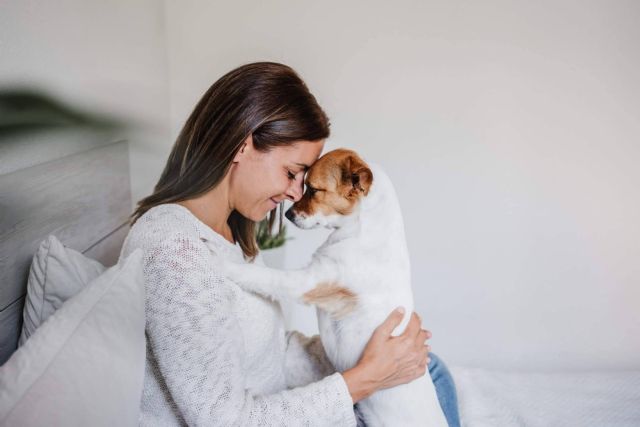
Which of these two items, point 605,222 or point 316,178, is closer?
point 316,178

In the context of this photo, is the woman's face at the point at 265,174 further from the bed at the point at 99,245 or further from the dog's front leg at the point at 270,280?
the bed at the point at 99,245

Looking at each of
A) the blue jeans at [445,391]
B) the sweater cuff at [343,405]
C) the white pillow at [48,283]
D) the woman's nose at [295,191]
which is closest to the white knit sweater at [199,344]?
the sweater cuff at [343,405]

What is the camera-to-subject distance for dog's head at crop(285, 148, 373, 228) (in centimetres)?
133

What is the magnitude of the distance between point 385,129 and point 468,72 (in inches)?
14.9

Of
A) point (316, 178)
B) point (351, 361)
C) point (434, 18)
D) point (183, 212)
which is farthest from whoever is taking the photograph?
point (434, 18)

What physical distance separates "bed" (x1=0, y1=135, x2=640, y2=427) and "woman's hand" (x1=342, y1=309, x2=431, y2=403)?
1.25 feet

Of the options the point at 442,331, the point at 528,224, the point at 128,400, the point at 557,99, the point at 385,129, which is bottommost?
the point at 442,331

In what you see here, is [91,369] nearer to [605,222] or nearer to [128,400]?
[128,400]

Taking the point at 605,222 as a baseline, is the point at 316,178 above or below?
above

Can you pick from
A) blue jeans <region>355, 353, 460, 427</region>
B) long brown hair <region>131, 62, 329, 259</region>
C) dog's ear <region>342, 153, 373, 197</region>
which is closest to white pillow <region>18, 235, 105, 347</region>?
long brown hair <region>131, 62, 329, 259</region>

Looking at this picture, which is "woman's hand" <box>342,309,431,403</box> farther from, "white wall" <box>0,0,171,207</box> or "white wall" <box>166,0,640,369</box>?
"white wall" <box>166,0,640,369</box>

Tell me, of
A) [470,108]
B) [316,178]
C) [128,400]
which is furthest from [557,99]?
[128,400]

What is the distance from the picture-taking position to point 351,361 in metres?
1.24

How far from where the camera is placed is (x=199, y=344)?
893mm
